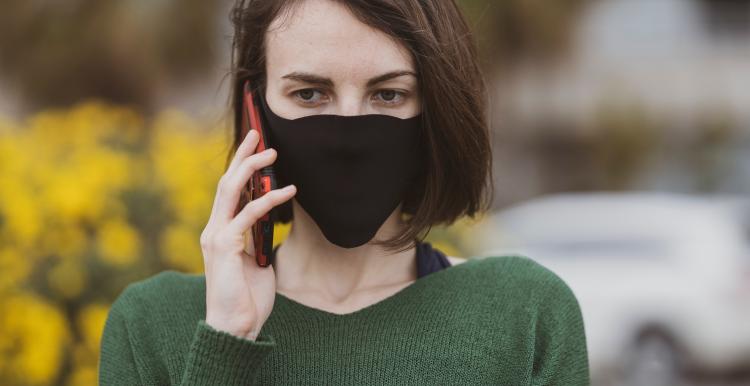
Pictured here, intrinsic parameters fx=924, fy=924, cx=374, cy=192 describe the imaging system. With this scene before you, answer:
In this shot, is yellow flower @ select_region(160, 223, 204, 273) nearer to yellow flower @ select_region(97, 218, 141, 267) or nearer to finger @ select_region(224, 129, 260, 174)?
yellow flower @ select_region(97, 218, 141, 267)

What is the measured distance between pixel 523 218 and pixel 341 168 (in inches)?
283

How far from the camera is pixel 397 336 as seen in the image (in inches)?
75.6

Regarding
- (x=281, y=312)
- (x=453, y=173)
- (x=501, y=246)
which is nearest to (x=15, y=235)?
(x=281, y=312)

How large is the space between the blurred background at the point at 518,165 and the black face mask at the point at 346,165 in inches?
17.4

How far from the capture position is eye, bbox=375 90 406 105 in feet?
6.15

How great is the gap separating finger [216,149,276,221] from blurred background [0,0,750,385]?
49 centimetres

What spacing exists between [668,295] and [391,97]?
6216mm

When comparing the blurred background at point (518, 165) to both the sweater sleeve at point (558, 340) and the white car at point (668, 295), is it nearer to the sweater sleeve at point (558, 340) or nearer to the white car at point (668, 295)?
the white car at point (668, 295)

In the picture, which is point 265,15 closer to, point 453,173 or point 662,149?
point 453,173

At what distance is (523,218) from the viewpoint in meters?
8.91

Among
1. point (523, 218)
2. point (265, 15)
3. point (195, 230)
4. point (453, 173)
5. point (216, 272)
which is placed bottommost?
point (523, 218)

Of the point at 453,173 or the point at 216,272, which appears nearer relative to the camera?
the point at 216,272

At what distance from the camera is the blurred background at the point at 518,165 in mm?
3365

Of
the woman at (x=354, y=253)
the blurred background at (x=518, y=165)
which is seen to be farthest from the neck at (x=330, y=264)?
the blurred background at (x=518, y=165)
